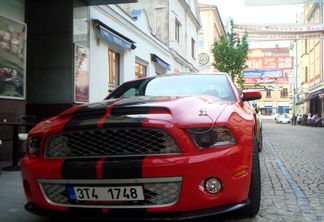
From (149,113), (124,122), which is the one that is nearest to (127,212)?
(124,122)

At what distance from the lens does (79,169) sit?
322 cm

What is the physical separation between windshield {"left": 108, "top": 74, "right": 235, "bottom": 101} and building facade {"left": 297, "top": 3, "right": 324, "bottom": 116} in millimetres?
36716

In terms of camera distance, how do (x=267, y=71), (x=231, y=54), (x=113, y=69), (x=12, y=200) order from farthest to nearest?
(x=267, y=71) < (x=231, y=54) < (x=113, y=69) < (x=12, y=200)

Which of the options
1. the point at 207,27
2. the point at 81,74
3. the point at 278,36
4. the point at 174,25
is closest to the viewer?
the point at 81,74

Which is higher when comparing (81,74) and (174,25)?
(174,25)

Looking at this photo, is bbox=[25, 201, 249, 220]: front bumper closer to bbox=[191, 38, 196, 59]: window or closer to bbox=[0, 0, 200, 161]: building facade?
bbox=[0, 0, 200, 161]: building facade

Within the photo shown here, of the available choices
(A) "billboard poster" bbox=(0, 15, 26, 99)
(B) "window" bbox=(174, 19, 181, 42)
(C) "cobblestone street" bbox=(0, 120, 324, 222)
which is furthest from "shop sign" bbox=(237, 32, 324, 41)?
(A) "billboard poster" bbox=(0, 15, 26, 99)

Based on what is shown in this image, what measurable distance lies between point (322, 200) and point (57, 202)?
2.86 metres

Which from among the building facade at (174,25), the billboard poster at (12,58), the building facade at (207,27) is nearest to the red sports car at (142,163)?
the billboard poster at (12,58)

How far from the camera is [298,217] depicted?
13.0ft

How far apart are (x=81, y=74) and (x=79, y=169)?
7.68 meters

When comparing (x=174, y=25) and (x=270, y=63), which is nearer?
(x=174, y=25)

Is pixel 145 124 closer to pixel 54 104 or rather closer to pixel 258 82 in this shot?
pixel 54 104

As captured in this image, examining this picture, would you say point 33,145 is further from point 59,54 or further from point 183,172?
point 59,54
